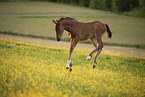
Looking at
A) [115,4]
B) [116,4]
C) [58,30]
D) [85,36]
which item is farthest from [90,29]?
[115,4]

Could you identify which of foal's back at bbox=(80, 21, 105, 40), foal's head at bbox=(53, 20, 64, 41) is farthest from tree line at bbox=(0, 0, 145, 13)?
foal's head at bbox=(53, 20, 64, 41)

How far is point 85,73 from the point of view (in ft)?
27.0

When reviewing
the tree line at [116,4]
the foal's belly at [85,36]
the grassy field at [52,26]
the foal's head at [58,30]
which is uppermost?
the tree line at [116,4]

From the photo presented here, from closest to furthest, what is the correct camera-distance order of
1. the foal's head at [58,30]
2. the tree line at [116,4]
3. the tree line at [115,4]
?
the foal's head at [58,30], the tree line at [116,4], the tree line at [115,4]

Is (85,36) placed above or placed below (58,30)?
below

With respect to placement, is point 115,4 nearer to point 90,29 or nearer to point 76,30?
point 90,29

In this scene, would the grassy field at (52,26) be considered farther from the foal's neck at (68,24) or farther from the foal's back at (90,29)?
the foal's neck at (68,24)

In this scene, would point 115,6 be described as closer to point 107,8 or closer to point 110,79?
point 107,8

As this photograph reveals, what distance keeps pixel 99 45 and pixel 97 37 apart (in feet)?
1.19

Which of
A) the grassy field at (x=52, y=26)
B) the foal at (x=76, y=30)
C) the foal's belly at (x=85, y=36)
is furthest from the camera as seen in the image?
the grassy field at (x=52, y=26)

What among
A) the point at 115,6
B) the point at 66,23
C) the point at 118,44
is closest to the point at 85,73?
the point at 66,23

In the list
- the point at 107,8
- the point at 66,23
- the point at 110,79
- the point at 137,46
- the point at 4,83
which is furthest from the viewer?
the point at 107,8

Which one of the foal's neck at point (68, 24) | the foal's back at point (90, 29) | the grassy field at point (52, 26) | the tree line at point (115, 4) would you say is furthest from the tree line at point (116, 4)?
the foal's neck at point (68, 24)

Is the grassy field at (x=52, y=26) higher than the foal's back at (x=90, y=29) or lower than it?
lower
